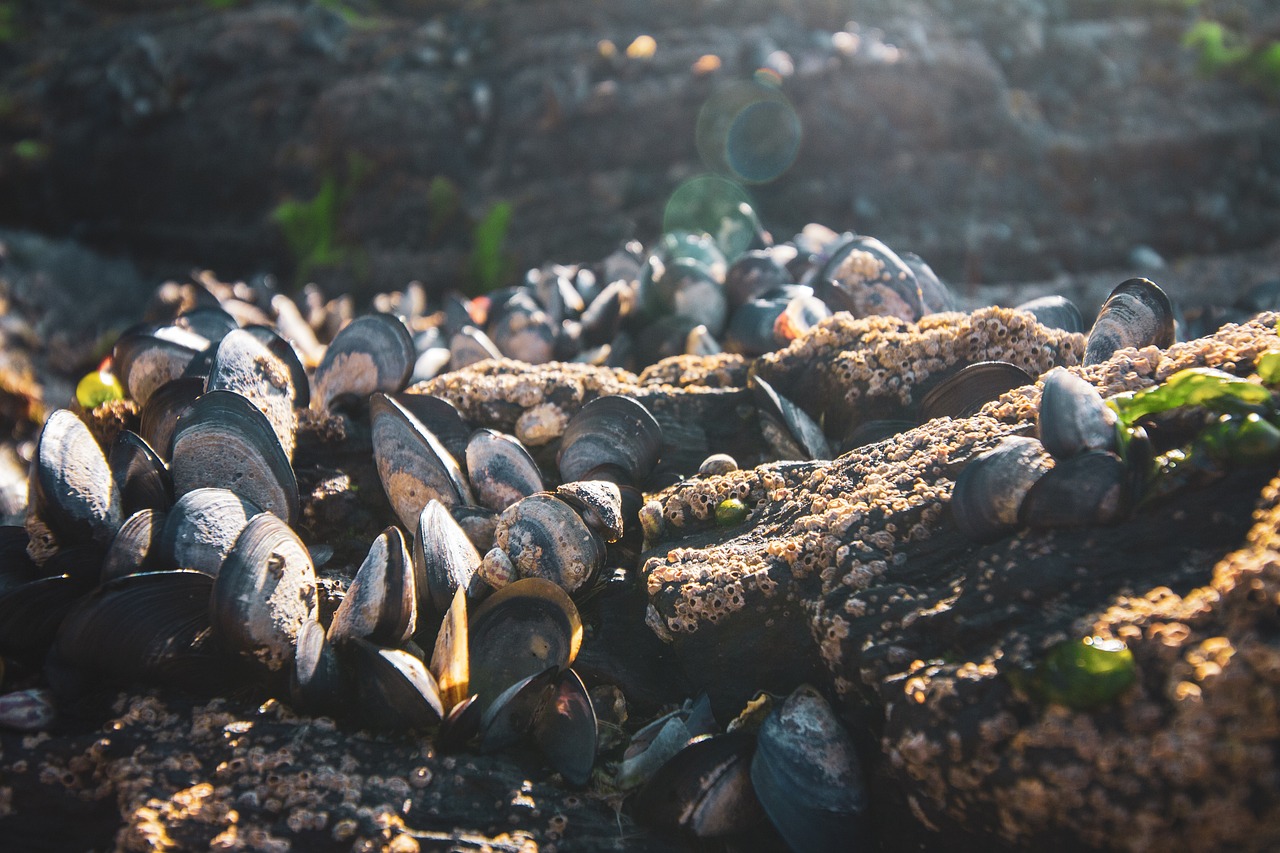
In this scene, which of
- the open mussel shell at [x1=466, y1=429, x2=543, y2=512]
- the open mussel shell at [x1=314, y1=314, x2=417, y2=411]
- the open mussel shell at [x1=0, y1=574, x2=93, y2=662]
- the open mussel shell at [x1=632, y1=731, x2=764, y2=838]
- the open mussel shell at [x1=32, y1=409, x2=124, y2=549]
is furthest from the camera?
the open mussel shell at [x1=314, y1=314, x2=417, y2=411]

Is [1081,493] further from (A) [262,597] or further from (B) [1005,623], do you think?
(A) [262,597]

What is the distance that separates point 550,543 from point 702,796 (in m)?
0.91

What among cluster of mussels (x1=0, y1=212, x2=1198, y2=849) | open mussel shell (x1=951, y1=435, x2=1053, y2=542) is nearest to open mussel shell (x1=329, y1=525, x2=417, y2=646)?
cluster of mussels (x1=0, y1=212, x2=1198, y2=849)

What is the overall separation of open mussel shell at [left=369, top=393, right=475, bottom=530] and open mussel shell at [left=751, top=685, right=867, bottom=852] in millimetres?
1487

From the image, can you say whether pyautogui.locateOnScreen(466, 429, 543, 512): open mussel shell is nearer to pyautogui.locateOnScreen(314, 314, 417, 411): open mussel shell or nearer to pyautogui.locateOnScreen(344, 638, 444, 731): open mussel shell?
pyautogui.locateOnScreen(314, 314, 417, 411): open mussel shell

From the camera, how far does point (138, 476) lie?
9.39 feet

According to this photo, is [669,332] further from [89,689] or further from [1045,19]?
[1045,19]

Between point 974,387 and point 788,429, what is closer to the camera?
point 974,387

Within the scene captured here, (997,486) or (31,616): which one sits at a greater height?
(997,486)

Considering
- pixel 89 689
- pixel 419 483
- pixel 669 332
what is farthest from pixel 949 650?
pixel 669 332

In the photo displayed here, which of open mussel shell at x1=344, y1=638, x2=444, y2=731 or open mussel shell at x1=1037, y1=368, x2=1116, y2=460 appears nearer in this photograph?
open mussel shell at x1=1037, y1=368, x2=1116, y2=460

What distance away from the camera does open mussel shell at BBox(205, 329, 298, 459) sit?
321 centimetres

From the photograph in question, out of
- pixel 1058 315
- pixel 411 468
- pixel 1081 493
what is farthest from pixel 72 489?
pixel 1058 315

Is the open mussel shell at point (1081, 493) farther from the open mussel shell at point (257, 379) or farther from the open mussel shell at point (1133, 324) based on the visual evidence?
the open mussel shell at point (257, 379)
